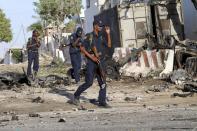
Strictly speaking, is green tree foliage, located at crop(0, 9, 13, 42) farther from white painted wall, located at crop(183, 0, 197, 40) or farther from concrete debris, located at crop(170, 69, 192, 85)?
concrete debris, located at crop(170, 69, 192, 85)

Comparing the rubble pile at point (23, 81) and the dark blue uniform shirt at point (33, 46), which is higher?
the dark blue uniform shirt at point (33, 46)

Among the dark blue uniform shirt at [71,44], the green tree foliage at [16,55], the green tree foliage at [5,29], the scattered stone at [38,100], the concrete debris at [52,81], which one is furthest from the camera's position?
the green tree foliage at [5,29]

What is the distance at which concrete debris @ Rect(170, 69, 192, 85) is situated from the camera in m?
19.2

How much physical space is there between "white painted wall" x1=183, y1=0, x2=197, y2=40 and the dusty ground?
333 inches

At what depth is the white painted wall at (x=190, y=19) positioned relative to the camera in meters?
28.2

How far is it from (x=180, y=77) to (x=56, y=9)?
54038mm

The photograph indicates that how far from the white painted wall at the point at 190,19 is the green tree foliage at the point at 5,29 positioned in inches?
1808

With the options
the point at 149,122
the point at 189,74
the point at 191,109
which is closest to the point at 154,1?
the point at 189,74

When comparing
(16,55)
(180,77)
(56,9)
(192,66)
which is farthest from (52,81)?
(56,9)

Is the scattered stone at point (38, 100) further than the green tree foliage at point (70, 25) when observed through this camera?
No

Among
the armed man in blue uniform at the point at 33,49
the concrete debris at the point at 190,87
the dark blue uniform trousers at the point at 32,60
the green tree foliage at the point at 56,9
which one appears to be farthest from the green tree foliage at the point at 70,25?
the concrete debris at the point at 190,87

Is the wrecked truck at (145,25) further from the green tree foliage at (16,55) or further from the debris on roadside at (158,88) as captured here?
the green tree foliage at (16,55)

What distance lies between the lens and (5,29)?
244 ft

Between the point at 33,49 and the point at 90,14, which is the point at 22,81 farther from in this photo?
the point at 90,14
